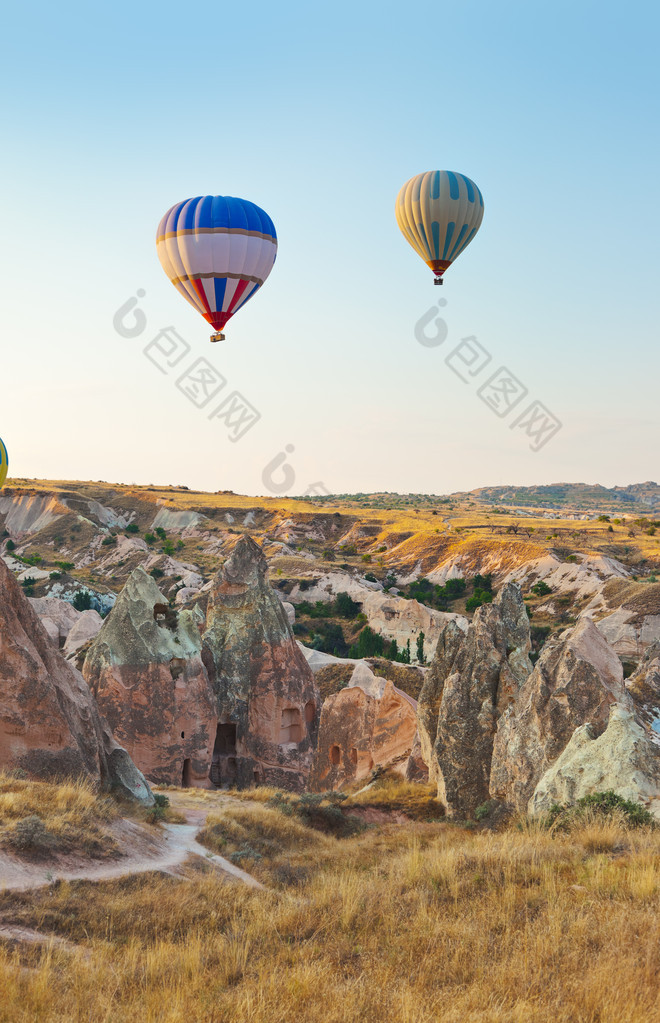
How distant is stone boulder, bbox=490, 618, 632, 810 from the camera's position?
1236 centimetres

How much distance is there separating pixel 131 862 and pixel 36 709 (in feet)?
10.6

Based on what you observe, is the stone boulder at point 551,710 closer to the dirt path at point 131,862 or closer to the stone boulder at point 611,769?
the stone boulder at point 611,769

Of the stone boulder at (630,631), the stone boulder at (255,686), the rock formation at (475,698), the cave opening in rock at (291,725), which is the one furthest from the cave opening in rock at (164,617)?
the stone boulder at (630,631)

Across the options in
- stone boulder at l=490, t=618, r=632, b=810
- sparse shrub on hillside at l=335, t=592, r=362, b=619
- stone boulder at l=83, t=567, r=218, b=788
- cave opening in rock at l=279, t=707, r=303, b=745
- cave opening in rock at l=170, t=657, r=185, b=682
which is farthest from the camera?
sparse shrub on hillside at l=335, t=592, r=362, b=619

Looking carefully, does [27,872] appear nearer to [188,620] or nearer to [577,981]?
[577,981]

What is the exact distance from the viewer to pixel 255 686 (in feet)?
78.9

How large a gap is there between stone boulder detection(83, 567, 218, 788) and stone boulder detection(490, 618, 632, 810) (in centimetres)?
1010

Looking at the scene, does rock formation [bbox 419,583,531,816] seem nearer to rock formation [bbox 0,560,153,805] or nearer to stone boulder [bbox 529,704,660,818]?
stone boulder [bbox 529,704,660,818]

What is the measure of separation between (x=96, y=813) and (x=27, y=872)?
2.15 metres

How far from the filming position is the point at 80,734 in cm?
1290

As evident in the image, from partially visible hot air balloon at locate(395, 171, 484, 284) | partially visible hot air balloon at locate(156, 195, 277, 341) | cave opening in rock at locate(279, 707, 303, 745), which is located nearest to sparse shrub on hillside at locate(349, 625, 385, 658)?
partially visible hot air balloon at locate(395, 171, 484, 284)

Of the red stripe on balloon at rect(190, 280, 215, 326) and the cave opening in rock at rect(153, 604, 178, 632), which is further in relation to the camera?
the red stripe on balloon at rect(190, 280, 215, 326)

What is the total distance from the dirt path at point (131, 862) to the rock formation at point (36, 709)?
1566mm

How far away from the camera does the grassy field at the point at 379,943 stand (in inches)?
219
